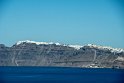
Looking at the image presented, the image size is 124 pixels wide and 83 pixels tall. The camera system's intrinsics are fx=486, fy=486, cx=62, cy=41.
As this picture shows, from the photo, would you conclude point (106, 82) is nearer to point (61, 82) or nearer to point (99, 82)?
point (99, 82)

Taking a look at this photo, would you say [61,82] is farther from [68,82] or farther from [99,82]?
[99,82]

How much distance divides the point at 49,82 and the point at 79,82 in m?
7.55

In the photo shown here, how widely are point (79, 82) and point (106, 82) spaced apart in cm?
642

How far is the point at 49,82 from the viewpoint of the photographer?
117 metres

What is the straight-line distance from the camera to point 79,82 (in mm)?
115062

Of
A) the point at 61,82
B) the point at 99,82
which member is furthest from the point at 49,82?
the point at 99,82

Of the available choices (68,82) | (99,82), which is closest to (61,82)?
(68,82)

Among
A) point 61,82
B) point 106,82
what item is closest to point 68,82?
point 61,82

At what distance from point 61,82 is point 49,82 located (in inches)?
115

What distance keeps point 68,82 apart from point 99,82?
26.2ft

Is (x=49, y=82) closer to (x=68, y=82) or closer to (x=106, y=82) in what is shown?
(x=68, y=82)

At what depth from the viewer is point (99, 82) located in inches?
4464

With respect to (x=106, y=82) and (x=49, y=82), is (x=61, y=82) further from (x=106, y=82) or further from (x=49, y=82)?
(x=106, y=82)

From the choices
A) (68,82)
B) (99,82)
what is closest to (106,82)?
(99,82)
